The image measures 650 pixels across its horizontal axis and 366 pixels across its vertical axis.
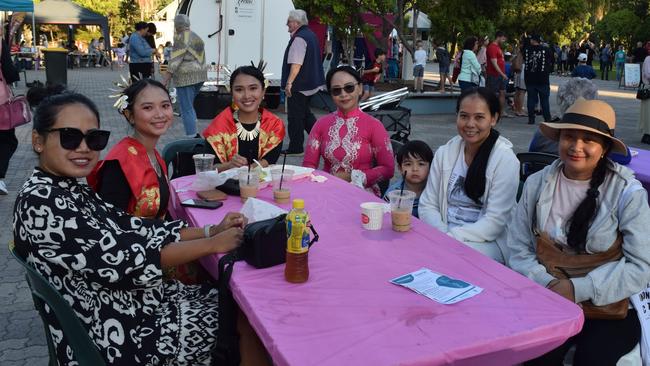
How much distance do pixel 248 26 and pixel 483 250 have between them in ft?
32.5

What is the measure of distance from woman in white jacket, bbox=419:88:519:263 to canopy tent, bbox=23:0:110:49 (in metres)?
27.5

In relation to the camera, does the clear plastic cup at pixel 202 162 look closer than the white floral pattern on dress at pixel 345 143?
Yes

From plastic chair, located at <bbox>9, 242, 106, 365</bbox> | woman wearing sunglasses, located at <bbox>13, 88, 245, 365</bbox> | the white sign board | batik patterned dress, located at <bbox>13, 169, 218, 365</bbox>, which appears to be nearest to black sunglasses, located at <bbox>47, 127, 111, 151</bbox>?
woman wearing sunglasses, located at <bbox>13, 88, 245, 365</bbox>

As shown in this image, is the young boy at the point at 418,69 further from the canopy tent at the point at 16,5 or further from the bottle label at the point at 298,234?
the bottle label at the point at 298,234

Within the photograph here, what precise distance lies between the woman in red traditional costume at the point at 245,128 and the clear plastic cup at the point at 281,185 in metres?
0.46

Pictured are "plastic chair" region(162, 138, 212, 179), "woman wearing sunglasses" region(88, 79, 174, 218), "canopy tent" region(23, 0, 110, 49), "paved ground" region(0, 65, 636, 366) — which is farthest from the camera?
"canopy tent" region(23, 0, 110, 49)

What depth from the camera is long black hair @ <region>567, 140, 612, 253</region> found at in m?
2.55

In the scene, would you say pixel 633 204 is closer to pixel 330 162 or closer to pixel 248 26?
pixel 330 162

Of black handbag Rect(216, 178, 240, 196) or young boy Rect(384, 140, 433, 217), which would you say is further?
young boy Rect(384, 140, 433, 217)

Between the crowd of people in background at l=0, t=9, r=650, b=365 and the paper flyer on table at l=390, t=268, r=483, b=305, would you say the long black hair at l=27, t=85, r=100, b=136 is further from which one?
the paper flyer on table at l=390, t=268, r=483, b=305

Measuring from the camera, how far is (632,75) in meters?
19.3

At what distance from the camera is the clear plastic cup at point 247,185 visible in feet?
10.8

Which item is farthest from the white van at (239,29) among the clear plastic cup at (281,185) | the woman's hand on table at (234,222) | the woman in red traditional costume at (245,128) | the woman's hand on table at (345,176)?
the woman's hand on table at (234,222)

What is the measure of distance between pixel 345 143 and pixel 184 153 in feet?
4.05
